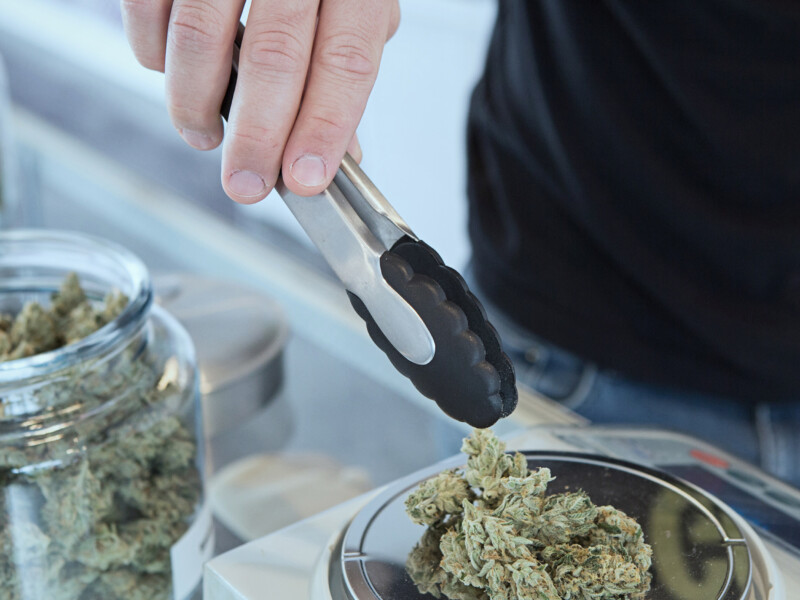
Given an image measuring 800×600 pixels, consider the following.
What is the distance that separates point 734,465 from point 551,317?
0.26 meters

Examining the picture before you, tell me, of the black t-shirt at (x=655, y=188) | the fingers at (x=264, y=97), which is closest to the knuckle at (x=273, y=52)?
the fingers at (x=264, y=97)

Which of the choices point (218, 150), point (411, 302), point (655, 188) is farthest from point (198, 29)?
point (218, 150)

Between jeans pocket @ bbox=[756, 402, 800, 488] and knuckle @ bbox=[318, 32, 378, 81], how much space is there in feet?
1.43

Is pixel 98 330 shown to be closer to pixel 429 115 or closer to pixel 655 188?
pixel 655 188

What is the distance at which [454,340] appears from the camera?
285 millimetres

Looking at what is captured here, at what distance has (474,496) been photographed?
0.32 m

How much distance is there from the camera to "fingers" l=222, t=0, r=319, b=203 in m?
0.32

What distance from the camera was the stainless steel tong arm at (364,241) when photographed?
0.97 ft

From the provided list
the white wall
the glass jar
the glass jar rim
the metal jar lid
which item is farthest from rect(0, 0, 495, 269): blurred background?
the glass jar

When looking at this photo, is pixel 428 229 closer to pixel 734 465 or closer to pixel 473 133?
pixel 473 133

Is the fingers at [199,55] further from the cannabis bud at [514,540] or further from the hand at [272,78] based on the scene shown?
the cannabis bud at [514,540]

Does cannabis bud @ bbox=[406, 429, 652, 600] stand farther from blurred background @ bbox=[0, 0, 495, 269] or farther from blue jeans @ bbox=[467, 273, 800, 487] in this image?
blurred background @ bbox=[0, 0, 495, 269]

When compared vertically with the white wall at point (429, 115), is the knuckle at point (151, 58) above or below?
above

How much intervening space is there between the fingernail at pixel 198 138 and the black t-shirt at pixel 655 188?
1.14ft
